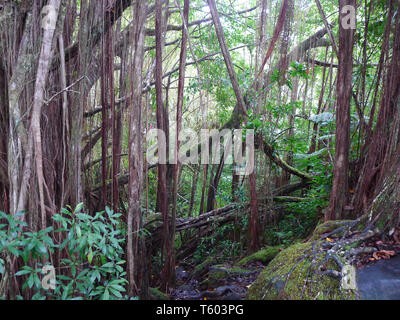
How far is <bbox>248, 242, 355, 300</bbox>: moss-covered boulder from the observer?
170 centimetres

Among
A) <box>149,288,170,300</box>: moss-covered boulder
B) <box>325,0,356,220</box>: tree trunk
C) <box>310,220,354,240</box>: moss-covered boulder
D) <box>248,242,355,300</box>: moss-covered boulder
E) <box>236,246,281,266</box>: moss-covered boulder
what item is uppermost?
<box>325,0,356,220</box>: tree trunk

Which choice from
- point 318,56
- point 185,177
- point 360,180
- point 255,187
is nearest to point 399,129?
point 360,180

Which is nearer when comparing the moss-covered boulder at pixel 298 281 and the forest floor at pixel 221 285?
the moss-covered boulder at pixel 298 281

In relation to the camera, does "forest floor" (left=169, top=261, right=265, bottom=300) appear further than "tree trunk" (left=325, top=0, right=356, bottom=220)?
Yes

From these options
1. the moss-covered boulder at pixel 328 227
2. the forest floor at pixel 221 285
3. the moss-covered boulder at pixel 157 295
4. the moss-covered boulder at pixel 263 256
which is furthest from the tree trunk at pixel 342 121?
the moss-covered boulder at pixel 157 295

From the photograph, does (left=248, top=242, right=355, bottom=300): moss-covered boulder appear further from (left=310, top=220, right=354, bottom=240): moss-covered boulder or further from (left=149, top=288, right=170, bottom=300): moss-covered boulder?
(left=149, top=288, right=170, bottom=300): moss-covered boulder

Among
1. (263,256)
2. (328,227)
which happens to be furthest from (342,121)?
(263,256)

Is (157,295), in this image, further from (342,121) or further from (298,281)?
(342,121)

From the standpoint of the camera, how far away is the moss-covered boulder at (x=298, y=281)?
5.59 feet

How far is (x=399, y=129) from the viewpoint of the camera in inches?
83.6

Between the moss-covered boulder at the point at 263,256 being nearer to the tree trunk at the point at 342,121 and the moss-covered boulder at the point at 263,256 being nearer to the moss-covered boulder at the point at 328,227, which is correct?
the tree trunk at the point at 342,121

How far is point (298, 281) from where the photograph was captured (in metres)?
1.84

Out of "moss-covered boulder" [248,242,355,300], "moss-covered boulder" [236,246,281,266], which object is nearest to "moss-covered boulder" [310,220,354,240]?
"moss-covered boulder" [248,242,355,300]
